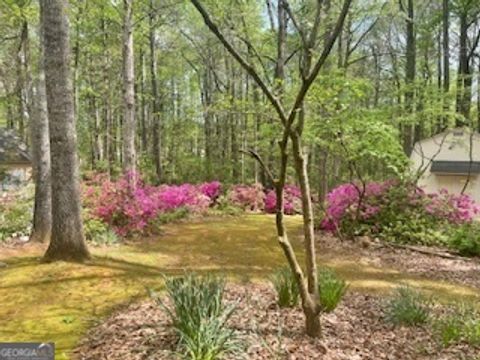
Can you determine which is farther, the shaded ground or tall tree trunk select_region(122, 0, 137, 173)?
tall tree trunk select_region(122, 0, 137, 173)

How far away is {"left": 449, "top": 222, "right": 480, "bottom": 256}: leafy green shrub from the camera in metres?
7.92

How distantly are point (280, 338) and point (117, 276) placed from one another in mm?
3043

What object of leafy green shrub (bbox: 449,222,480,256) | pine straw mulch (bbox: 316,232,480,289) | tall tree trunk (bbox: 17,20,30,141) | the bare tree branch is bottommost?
pine straw mulch (bbox: 316,232,480,289)

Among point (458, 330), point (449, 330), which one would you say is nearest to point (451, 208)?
point (458, 330)

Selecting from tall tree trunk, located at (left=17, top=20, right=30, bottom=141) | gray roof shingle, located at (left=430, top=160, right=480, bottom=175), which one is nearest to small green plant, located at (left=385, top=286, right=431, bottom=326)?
tall tree trunk, located at (left=17, top=20, right=30, bottom=141)

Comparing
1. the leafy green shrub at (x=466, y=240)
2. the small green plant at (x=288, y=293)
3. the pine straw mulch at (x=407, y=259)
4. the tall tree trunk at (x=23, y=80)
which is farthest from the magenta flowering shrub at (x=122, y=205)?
the leafy green shrub at (x=466, y=240)

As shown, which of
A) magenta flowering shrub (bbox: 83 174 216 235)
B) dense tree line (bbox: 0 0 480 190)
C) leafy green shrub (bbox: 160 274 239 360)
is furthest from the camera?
dense tree line (bbox: 0 0 480 190)

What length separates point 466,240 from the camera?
315 inches

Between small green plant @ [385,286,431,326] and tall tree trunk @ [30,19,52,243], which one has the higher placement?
tall tree trunk @ [30,19,52,243]

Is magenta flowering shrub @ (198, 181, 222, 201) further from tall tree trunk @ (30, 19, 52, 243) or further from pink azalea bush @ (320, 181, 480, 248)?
tall tree trunk @ (30, 19, 52, 243)

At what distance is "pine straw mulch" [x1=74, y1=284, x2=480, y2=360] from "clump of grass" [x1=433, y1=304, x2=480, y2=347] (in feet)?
0.21

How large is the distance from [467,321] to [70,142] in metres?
5.25

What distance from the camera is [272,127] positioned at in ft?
38.1

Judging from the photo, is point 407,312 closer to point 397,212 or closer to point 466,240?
point 466,240
